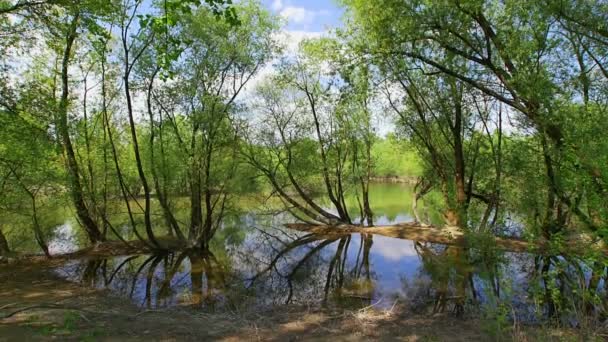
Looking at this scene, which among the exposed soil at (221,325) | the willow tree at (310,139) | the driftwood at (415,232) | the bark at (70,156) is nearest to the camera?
the exposed soil at (221,325)

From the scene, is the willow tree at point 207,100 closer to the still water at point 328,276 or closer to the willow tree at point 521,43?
the still water at point 328,276

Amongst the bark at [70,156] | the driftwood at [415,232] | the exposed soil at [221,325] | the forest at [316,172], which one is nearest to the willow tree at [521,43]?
the forest at [316,172]

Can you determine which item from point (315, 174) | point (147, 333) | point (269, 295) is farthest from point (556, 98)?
point (315, 174)

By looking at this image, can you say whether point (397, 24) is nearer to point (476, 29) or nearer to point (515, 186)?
point (476, 29)

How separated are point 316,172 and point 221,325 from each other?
16.5 metres

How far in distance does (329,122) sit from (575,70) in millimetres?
14018

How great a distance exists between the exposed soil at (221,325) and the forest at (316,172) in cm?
9

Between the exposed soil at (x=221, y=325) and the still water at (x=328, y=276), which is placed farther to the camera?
the still water at (x=328, y=276)

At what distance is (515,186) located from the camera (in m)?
15.0

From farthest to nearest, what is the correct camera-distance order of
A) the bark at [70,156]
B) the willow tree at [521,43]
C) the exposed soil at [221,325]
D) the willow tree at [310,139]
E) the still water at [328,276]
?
the willow tree at [310,139], the bark at [70,156], the still water at [328,276], the willow tree at [521,43], the exposed soil at [221,325]

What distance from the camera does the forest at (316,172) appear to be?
26.1ft

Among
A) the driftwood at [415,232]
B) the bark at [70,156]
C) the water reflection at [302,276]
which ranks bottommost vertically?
the water reflection at [302,276]

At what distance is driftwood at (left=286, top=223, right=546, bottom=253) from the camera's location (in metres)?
16.7

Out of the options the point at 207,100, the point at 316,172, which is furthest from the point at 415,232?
the point at 207,100
